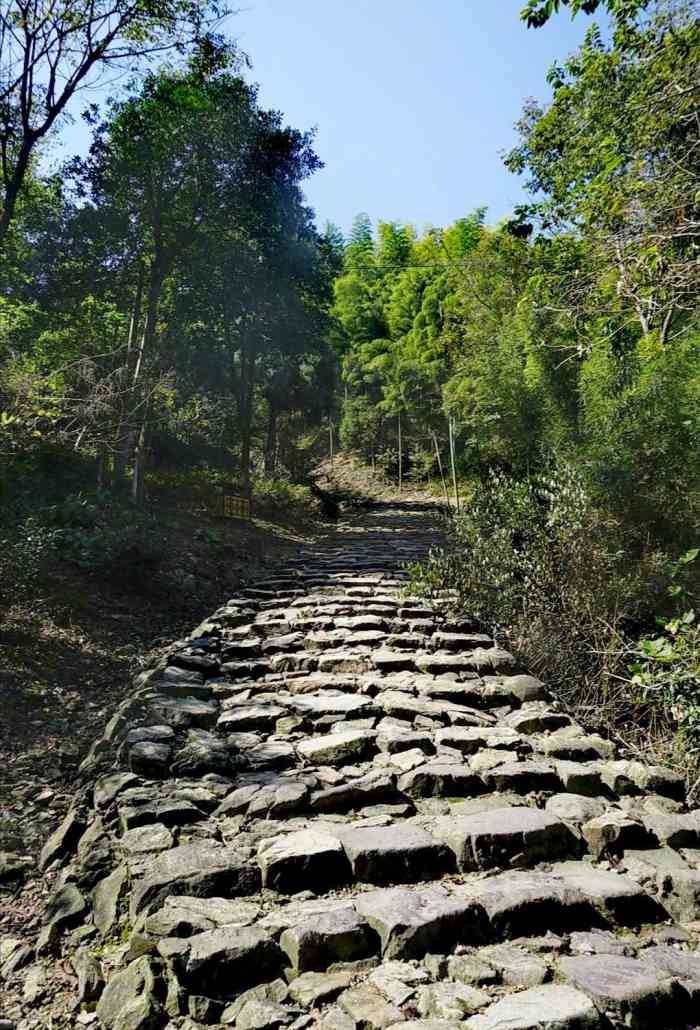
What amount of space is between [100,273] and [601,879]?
485 inches

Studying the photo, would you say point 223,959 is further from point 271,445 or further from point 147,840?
point 271,445

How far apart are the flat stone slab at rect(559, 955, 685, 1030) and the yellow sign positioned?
1179cm

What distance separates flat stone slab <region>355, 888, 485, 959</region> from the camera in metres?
2.18

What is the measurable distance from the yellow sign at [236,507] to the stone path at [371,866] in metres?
8.97

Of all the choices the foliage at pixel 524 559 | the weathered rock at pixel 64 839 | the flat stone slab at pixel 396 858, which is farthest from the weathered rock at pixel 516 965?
the foliage at pixel 524 559

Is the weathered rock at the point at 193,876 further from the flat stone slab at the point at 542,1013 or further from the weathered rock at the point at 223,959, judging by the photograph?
the flat stone slab at the point at 542,1013

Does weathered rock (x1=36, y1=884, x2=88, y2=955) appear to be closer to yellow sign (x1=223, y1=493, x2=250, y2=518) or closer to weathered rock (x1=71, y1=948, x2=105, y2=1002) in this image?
weathered rock (x1=71, y1=948, x2=105, y2=1002)

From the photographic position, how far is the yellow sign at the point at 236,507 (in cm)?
1363

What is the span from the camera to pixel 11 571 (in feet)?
22.1

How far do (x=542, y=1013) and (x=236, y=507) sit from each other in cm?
1238

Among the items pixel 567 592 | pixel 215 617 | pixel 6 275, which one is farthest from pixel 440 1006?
pixel 6 275

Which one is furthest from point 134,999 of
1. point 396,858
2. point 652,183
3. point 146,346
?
point 146,346

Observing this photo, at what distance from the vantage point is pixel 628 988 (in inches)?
76.5

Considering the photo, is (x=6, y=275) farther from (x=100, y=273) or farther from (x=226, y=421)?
(x=226, y=421)
